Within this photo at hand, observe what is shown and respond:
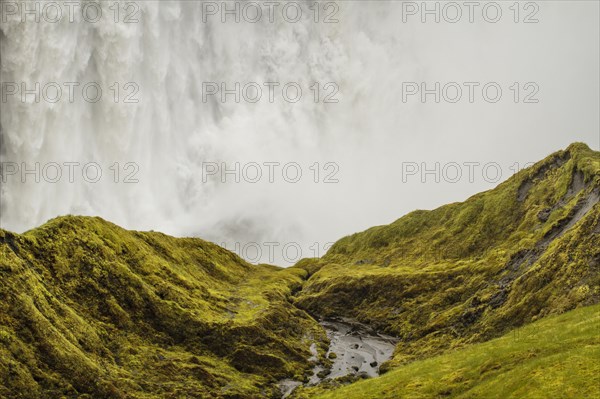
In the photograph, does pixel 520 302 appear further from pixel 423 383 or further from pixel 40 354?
pixel 40 354

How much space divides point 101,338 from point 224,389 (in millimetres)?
18862

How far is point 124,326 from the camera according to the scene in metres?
72.2

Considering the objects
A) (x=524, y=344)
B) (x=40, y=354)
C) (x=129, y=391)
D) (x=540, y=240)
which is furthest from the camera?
(x=540, y=240)

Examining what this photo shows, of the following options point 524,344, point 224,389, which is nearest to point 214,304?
point 224,389

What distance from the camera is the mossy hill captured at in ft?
177

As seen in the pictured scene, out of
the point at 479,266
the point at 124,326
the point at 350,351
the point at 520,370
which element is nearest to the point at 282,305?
the point at 350,351

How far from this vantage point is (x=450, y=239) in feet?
420

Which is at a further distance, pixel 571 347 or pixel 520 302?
pixel 520 302

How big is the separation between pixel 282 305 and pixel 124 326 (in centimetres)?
3944

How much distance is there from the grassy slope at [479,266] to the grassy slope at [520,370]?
35.4 ft

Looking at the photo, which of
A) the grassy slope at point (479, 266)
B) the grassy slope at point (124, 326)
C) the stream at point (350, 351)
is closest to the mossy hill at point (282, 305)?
the grassy slope at point (124, 326)

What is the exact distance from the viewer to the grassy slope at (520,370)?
119ft

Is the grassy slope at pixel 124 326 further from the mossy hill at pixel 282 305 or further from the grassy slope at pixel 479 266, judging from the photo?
the grassy slope at pixel 479 266

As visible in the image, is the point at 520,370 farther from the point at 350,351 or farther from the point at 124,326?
the point at 124,326
